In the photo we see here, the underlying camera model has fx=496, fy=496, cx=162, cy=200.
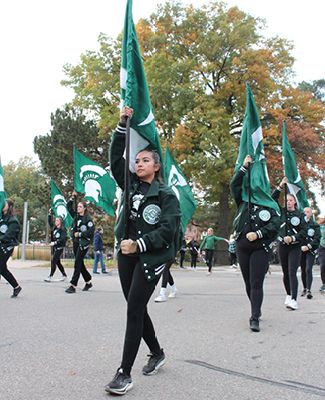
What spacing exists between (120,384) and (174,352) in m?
1.43

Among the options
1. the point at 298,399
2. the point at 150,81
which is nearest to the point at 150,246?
the point at 298,399

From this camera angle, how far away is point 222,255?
2972 centimetres

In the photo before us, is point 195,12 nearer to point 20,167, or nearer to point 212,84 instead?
point 212,84

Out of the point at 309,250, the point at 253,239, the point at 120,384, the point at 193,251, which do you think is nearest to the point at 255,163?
the point at 253,239

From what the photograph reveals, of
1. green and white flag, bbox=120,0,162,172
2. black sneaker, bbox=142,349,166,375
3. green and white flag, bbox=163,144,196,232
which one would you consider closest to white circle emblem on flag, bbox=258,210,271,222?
green and white flag, bbox=120,0,162,172

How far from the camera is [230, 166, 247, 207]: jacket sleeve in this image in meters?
6.79

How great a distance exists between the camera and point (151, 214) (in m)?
3.96

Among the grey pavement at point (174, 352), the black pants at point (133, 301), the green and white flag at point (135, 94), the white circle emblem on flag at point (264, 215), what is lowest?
the grey pavement at point (174, 352)

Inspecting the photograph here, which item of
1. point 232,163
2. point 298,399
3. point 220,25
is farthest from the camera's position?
point 220,25

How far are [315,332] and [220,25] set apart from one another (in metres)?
24.8

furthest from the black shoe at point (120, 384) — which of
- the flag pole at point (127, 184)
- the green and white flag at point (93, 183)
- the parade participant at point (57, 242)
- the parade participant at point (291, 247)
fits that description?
the green and white flag at point (93, 183)

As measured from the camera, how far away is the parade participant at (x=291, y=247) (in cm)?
816

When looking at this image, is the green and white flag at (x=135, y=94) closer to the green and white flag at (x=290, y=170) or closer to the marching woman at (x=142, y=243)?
the marching woman at (x=142, y=243)

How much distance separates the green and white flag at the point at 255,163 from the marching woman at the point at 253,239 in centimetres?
9
